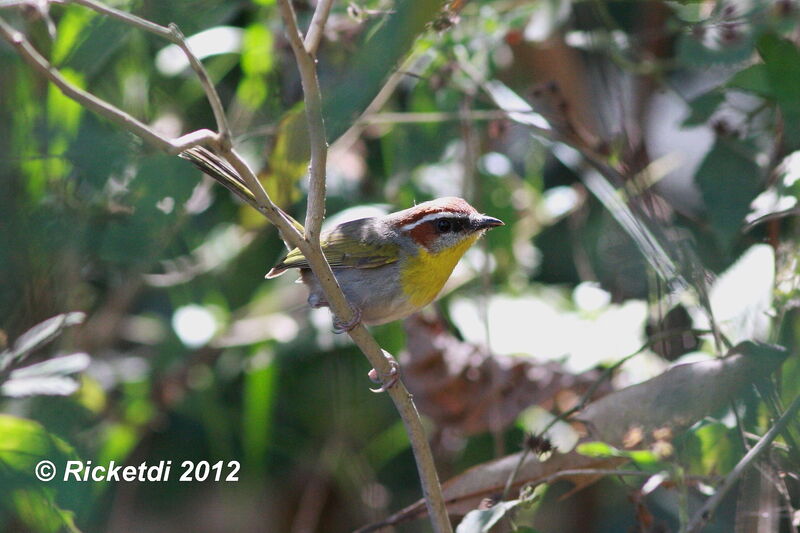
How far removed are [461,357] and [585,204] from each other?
3.38 ft

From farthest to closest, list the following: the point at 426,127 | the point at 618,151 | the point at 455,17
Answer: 1. the point at 426,127
2. the point at 618,151
3. the point at 455,17

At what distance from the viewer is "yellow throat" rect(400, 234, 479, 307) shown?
9.95 feet

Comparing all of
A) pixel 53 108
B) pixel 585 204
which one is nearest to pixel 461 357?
pixel 585 204

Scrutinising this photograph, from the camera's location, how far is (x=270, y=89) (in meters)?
3.85

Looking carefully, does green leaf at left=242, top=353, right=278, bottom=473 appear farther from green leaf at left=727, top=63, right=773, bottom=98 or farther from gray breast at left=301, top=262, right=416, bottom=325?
green leaf at left=727, top=63, right=773, bottom=98

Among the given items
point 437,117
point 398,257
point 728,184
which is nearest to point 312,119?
point 398,257

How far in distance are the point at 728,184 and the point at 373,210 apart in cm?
150

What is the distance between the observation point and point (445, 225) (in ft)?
10.0

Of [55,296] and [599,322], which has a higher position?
[55,296]

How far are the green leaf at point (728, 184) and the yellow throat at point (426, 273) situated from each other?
84cm

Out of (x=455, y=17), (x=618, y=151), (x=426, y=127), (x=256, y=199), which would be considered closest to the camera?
(x=256, y=199)

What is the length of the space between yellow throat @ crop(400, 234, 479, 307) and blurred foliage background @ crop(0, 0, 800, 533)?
234mm

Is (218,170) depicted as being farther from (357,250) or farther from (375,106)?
(375,106)

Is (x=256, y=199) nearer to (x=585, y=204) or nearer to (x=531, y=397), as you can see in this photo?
(x=531, y=397)
